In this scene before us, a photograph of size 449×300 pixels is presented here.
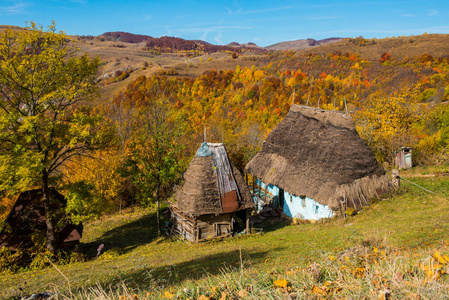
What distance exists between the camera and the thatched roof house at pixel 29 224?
1561 cm

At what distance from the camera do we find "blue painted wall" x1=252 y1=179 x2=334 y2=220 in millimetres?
18125

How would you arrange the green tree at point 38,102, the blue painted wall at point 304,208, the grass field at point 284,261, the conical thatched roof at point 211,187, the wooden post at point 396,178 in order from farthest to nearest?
the wooden post at point 396,178
the blue painted wall at point 304,208
the conical thatched roof at point 211,187
the green tree at point 38,102
the grass field at point 284,261

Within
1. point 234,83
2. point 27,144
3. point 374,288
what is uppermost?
point 234,83

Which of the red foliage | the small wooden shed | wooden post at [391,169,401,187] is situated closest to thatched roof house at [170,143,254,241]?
wooden post at [391,169,401,187]

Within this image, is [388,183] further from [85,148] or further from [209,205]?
[85,148]

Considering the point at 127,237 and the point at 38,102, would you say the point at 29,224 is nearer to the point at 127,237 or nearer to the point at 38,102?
the point at 127,237

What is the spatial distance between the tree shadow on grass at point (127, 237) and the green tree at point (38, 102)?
3.27m

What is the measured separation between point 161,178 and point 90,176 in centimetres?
990

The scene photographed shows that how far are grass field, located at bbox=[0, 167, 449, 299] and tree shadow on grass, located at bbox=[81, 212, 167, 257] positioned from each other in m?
0.08

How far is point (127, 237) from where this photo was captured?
801 inches

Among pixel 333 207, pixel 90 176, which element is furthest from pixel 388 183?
pixel 90 176

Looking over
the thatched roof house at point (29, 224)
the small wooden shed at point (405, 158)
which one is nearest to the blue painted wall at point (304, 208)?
the small wooden shed at point (405, 158)

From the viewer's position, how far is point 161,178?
19.4 m

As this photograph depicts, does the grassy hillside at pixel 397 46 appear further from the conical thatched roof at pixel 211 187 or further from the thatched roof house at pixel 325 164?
the conical thatched roof at pixel 211 187
